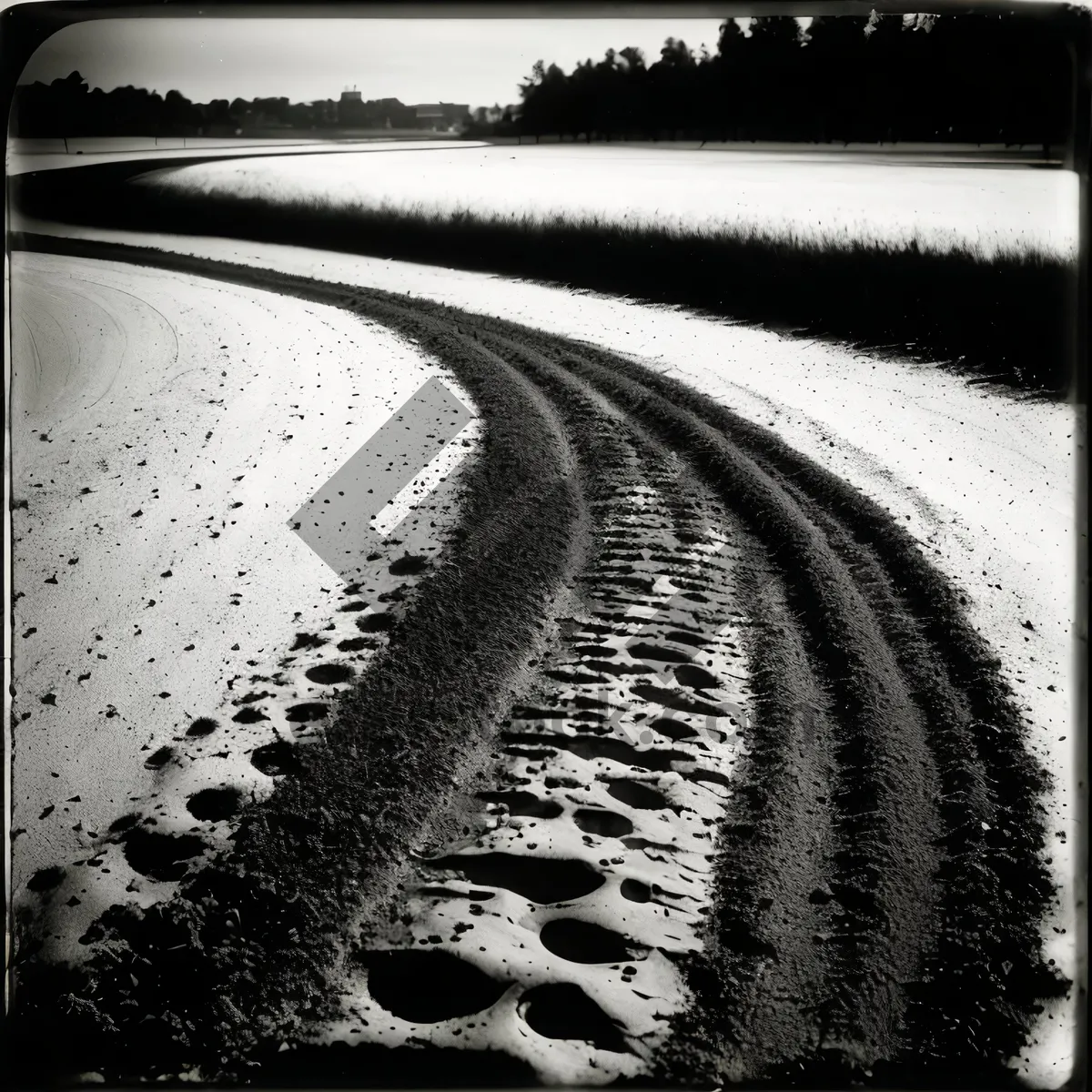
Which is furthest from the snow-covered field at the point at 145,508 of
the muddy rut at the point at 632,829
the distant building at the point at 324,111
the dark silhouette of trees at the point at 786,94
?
the distant building at the point at 324,111

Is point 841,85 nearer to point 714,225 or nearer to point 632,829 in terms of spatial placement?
point 714,225

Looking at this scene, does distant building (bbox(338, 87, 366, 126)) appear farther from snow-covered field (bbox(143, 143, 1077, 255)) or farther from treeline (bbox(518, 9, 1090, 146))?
treeline (bbox(518, 9, 1090, 146))

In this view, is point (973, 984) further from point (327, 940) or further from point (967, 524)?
point (327, 940)

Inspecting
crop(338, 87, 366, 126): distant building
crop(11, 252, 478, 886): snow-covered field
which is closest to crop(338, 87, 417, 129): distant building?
crop(338, 87, 366, 126): distant building

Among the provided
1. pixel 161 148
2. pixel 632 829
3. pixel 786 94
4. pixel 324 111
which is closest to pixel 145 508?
pixel 161 148

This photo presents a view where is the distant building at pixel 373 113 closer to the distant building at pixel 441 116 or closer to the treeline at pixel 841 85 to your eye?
the distant building at pixel 441 116

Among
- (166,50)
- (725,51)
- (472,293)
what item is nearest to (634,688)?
(472,293)
